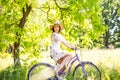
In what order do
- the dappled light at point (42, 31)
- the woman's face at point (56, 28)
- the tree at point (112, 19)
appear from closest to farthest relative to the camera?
the woman's face at point (56, 28), the dappled light at point (42, 31), the tree at point (112, 19)

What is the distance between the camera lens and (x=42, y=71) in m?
8.23

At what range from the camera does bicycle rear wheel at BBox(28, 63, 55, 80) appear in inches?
324

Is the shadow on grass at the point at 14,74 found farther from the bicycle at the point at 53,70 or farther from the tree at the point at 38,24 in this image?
the bicycle at the point at 53,70

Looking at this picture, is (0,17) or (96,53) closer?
(0,17)

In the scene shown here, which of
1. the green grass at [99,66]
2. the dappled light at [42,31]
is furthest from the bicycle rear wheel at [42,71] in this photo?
the green grass at [99,66]

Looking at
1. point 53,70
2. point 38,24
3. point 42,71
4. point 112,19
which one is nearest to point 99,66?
point 38,24

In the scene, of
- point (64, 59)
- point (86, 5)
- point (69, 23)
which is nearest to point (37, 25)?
point (69, 23)

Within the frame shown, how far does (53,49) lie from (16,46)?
555 centimetres

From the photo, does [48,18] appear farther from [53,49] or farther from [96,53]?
[53,49]

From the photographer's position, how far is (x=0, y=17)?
11.0m

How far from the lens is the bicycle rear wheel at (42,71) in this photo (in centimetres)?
823

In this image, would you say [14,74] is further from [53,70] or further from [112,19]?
[112,19]

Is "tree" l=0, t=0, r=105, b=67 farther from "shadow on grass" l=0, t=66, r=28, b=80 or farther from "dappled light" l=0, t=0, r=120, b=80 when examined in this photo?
"shadow on grass" l=0, t=66, r=28, b=80

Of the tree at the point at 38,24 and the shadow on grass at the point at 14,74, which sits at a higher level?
the tree at the point at 38,24
